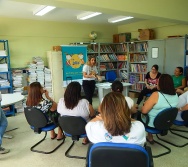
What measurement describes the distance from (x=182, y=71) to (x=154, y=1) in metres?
2.23

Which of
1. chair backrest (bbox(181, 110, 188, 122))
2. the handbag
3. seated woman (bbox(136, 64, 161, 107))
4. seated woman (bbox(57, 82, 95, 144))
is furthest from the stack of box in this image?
chair backrest (bbox(181, 110, 188, 122))

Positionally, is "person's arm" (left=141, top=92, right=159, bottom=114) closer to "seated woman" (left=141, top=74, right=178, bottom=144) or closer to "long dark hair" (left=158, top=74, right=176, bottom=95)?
"seated woman" (left=141, top=74, right=178, bottom=144)

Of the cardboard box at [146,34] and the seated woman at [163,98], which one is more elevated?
the cardboard box at [146,34]

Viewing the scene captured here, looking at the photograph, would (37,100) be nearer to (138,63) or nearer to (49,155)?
(49,155)

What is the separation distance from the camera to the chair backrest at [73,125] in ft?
7.94

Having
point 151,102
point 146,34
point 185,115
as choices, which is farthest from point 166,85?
point 146,34

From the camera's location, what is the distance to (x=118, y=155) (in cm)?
132

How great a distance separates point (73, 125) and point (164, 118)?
3.96 ft

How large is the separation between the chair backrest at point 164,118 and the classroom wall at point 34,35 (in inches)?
182

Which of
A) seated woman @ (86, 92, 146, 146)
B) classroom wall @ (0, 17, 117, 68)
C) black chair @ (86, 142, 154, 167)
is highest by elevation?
classroom wall @ (0, 17, 117, 68)

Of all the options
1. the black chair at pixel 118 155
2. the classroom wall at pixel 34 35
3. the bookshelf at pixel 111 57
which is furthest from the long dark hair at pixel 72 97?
the bookshelf at pixel 111 57

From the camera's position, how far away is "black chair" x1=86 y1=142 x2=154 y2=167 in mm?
1306

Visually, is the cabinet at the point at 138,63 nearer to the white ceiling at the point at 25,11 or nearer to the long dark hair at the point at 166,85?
the white ceiling at the point at 25,11

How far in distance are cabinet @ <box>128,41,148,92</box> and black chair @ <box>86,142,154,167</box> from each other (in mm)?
5333
